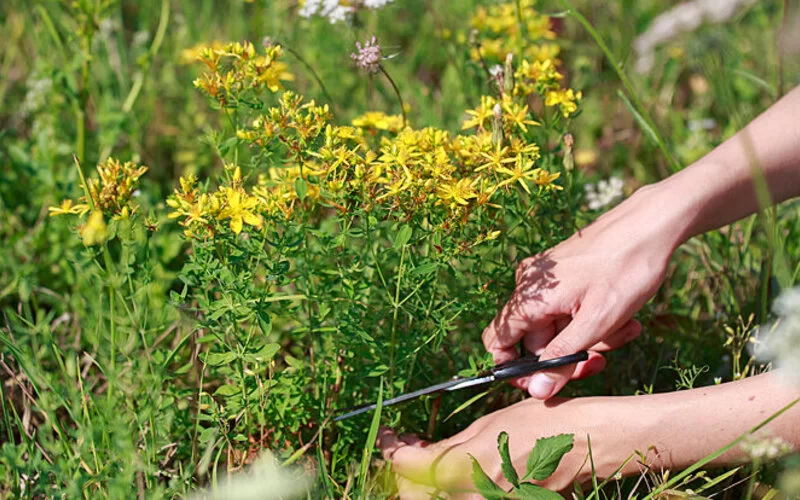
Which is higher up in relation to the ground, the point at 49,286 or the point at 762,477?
the point at 49,286

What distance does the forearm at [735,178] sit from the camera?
173cm

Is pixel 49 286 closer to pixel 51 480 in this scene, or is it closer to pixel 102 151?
pixel 102 151

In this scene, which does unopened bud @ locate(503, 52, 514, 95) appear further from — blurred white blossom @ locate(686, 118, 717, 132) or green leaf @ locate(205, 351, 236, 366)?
blurred white blossom @ locate(686, 118, 717, 132)

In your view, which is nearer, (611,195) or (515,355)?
(515,355)

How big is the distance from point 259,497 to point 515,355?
74 cm

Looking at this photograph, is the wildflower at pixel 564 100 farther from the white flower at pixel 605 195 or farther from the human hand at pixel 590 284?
the white flower at pixel 605 195

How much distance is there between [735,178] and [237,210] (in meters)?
1.07

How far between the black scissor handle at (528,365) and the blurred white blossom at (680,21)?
1.78 metres

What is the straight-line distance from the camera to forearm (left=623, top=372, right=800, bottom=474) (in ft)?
4.99

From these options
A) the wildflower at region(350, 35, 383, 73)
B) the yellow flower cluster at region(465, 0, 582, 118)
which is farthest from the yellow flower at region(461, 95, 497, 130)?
the wildflower at region(350, 35, 383, 73)

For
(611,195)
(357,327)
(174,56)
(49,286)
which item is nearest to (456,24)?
(174,56)

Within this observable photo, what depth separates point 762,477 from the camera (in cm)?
167

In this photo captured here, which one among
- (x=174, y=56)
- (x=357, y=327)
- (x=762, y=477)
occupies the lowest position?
(x=762, y=477)

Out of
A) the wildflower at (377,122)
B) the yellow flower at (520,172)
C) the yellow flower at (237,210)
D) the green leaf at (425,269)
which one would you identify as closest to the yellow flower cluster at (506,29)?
the wildflower at (377,122)
